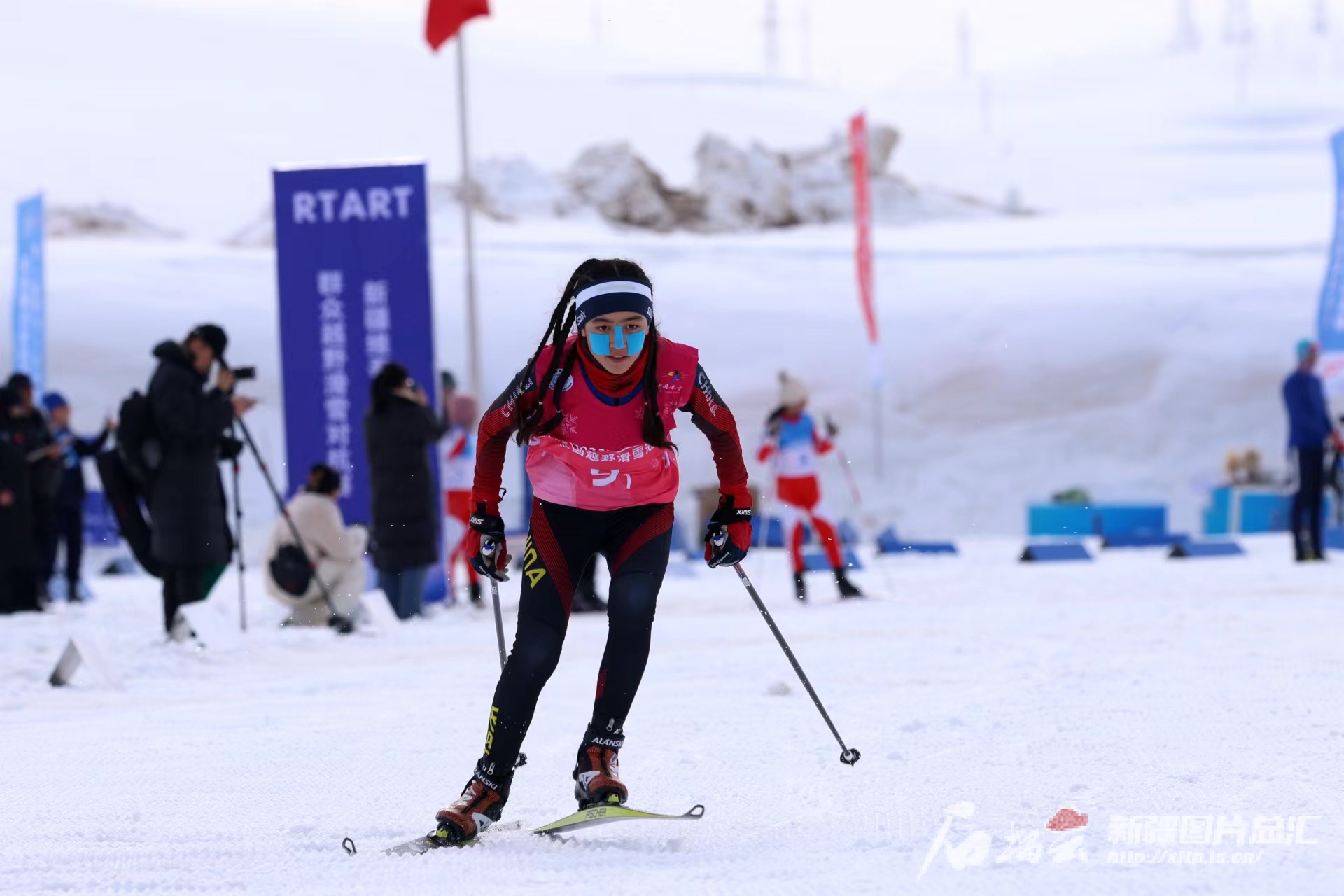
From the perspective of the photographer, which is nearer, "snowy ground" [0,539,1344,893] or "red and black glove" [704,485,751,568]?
"snowy ground" [0,539,1344,893]

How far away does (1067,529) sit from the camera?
18.6m

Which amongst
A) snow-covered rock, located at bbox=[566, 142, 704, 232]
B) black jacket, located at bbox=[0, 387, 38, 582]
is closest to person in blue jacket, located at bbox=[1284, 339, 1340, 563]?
black jacket, located at bbox=[0, 387, 38, 582]

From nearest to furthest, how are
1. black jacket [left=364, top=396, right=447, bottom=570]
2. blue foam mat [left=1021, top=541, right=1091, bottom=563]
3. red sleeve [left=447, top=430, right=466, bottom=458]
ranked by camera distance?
black jacket [left=364, top=396, right=447, bottom=570] → red sleeve [left=447, top=430, right=466, bottom=458] → blue foam mat [left=1021, top=541, right=1091, bottom=563]

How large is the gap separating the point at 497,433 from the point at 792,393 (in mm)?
7834

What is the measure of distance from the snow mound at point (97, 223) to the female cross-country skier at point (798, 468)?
35.3 metres

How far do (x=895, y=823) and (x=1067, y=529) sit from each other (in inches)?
589

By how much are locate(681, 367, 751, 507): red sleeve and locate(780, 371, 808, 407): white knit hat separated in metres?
7.40

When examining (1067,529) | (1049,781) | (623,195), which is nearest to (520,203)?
(623,195)

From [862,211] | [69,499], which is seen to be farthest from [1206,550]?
[69,499]

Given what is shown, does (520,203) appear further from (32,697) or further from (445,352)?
(32,697)

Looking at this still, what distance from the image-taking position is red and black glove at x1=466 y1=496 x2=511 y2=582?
4.23m

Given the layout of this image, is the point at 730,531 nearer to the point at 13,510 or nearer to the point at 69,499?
the point at 13,510

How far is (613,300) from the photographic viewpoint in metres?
4.09

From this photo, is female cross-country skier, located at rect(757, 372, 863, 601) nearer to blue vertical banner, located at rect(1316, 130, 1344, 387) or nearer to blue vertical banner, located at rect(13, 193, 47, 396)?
blue vertical banner, located at rect(1316, 130, 1344, 387)
